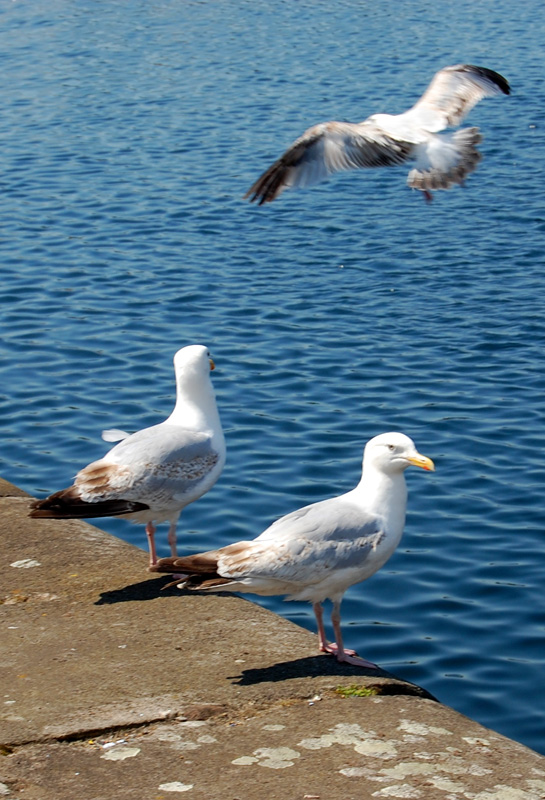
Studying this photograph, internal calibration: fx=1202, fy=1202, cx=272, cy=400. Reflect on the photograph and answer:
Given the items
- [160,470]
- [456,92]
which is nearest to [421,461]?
[160,470]

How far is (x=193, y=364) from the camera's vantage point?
591cm

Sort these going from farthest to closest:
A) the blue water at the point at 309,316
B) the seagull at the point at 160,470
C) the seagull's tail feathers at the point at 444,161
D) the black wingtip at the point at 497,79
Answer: the black wingtip at the point at 497,79, the seagull's tail feathers at the point at 444,161, the blue water at the point at 309,316, the seagull at the point at 160,470

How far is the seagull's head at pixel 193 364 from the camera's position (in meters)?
5.89

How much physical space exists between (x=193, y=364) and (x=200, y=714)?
7.07 ft

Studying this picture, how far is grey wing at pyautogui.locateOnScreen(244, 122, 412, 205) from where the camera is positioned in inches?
308

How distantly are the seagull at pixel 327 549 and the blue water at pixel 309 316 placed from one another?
1402mm

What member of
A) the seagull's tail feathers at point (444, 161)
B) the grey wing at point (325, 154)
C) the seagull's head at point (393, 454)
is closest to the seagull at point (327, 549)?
the seagull's head at point (393, 454)

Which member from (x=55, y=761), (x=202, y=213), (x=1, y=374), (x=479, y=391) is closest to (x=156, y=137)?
(x=202, y=213)

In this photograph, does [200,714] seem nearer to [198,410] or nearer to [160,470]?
[160,470]

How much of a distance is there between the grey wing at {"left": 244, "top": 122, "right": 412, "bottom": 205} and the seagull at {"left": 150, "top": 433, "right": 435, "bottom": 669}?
3356 millimetres

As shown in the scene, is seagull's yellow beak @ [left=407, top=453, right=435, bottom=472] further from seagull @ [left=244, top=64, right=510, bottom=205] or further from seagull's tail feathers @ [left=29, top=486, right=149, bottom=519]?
seagull @ [left=244, top=64, right=510, bottom=205]

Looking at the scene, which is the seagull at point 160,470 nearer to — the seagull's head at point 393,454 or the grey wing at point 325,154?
the seagull's head at point 393,454

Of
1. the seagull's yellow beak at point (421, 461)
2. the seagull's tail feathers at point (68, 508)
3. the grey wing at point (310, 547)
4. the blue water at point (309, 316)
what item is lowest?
the blue water at point (309, 316)

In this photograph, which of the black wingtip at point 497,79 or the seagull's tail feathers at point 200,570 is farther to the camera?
the black wingtip at point 497,79
